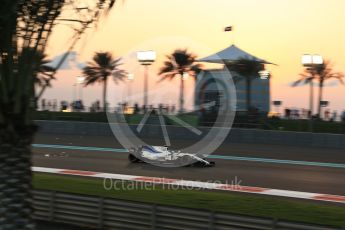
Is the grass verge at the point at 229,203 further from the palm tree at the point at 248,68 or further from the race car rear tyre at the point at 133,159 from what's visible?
the palm tree at the point at 248,68

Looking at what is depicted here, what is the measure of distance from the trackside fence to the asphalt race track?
18.4 ft

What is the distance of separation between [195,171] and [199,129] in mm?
12565

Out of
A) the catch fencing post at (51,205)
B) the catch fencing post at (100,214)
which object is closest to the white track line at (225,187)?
the catch fencing post at (51,205)

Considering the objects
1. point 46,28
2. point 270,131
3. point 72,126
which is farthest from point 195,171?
point 72,126

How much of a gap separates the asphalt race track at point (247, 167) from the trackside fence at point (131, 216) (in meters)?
5.61

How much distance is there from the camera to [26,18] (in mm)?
5031

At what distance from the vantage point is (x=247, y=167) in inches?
618

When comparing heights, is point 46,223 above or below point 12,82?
below

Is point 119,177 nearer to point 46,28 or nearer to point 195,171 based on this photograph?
point 195,171

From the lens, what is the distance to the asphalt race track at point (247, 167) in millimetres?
12625

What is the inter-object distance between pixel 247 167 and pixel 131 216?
955cm

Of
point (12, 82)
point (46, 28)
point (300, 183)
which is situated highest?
point (46, 28)

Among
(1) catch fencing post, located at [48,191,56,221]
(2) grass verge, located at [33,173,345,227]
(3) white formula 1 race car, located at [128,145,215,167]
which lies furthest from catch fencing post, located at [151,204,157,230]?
(3) white formula 1 race car, located at [128,145,215,167]

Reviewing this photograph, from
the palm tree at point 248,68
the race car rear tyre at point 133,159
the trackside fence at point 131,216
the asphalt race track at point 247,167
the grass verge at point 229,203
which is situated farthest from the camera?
the palm tree at point 248,68
